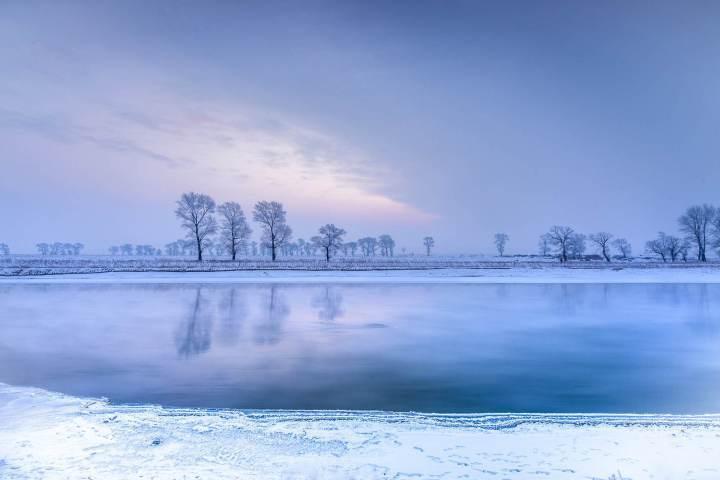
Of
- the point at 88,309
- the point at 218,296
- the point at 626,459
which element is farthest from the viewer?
the point at 218,296

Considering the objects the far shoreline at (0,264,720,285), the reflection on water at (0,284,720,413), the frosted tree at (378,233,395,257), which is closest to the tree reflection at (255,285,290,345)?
the reflection on water at (0,284,720,413)

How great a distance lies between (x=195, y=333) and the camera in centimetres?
1553

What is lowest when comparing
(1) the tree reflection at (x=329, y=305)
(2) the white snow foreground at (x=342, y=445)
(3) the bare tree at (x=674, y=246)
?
(1) the tree reflection at (x=329, y=305)

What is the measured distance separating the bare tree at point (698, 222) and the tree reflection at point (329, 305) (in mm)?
84601

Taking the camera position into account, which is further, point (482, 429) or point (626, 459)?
point (482, 429)

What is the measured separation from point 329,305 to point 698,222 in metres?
91.2

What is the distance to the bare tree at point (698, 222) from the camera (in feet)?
285

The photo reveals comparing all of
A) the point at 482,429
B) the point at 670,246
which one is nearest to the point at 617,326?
the point at 482,429

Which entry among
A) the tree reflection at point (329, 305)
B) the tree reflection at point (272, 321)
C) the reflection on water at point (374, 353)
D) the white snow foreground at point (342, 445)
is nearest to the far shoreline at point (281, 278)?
the tree reflection at point (329, 305)

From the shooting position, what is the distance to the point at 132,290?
31.8 metres

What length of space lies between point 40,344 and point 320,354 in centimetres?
843

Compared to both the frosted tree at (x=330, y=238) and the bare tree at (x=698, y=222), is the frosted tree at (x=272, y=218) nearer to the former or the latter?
the frosted tree at (x=330, y=238)

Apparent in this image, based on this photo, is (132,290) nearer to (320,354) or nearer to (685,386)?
(320,354)

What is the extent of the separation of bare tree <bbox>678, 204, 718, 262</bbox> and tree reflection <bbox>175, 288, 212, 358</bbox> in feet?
310
